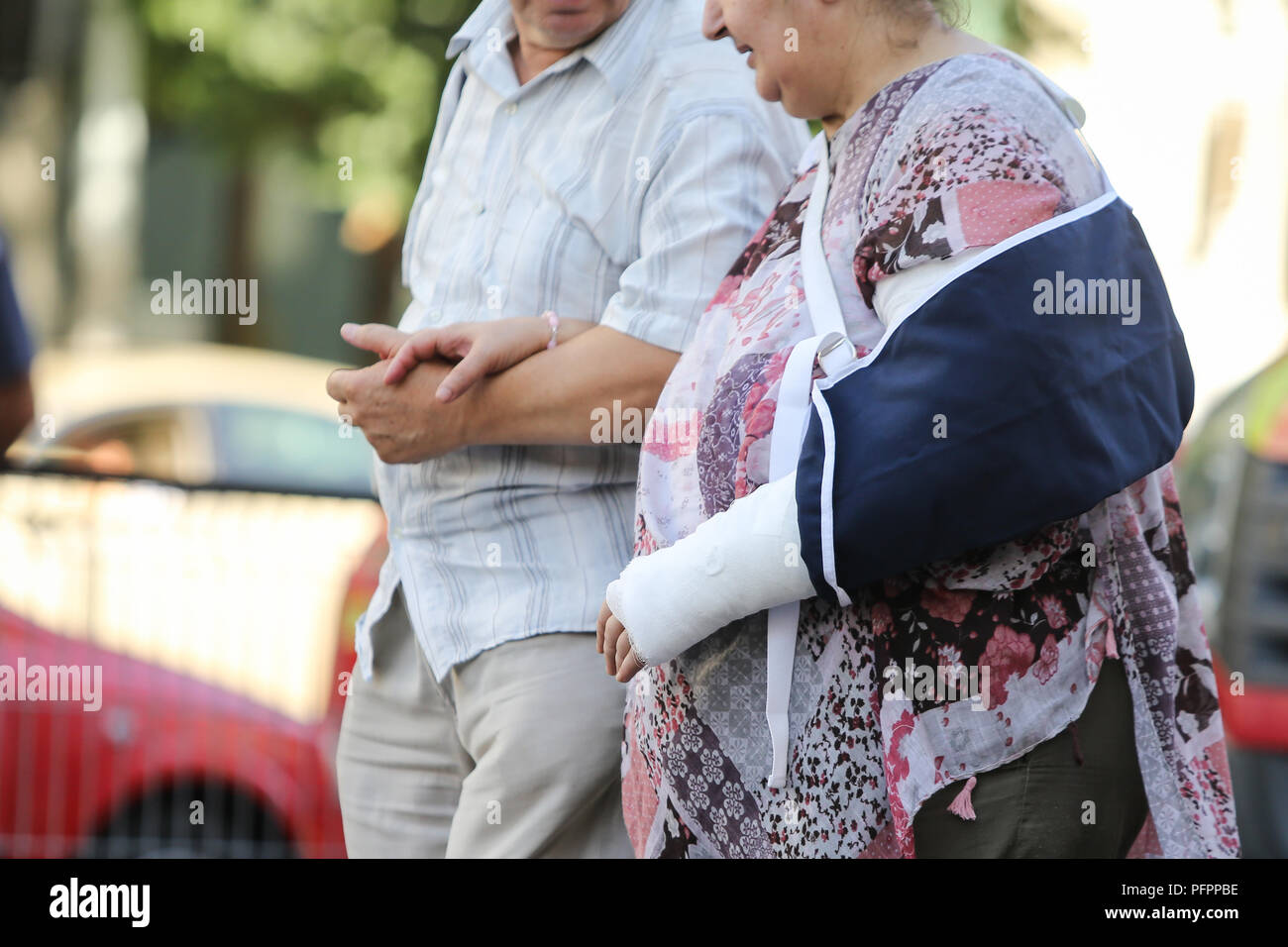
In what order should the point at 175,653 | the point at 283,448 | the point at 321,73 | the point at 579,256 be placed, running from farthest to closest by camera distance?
the point at 321,73
the point at 283,448
the point at 175,653
the point at 579,256

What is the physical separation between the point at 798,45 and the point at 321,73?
29.7 ft

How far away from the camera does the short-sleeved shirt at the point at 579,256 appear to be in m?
2.19

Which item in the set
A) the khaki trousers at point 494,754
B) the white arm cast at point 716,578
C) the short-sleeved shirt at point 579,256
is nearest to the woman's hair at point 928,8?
the short-sleeved shirt at point 579,256

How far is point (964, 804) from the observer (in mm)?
1696

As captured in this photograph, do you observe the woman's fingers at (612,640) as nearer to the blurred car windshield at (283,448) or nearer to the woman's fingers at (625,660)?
the woman's fingers at (625,660)

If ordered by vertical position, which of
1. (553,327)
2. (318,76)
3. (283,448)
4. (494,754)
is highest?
(318,76)

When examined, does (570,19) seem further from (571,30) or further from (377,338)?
(377,338)

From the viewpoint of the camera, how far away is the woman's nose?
2.04 metres

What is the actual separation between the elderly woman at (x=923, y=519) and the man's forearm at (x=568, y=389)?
0.23 metres

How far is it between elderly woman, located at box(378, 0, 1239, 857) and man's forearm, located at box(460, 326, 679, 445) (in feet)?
0.77

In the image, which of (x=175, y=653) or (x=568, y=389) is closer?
(x=568, y=389)

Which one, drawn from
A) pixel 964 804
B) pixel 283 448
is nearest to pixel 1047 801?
pixel 964 804

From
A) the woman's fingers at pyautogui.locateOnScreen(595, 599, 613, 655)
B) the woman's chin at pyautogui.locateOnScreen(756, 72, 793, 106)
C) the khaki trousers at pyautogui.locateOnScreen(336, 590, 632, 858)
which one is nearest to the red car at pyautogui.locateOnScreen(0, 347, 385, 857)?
the khaki trousers at pyautogui.locateOnScreen(336, 590, 632, 858)
